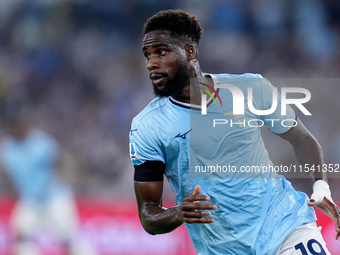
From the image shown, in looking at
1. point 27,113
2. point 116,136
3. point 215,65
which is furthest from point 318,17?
point 27,113

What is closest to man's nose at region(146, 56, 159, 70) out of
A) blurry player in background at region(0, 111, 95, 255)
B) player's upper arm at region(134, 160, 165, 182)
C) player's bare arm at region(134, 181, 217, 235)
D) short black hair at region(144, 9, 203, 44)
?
short black hair at region(144, 9, 203, 44)

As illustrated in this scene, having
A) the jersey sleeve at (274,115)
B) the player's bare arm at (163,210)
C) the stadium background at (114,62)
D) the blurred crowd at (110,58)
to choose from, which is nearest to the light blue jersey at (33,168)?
the stadium background at (114,62)

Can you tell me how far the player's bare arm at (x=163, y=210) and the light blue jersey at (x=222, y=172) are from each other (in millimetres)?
187

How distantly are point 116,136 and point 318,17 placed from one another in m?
4.33

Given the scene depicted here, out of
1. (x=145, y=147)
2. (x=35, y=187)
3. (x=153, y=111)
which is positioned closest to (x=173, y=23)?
(x=153, y=111)

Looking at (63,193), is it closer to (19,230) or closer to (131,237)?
(19,230)

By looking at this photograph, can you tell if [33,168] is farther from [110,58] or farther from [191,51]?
[191,51]

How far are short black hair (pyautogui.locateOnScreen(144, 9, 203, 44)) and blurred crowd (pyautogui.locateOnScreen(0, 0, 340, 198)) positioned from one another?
5261 millimetres

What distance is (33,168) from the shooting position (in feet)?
27.3

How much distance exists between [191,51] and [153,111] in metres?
0.50

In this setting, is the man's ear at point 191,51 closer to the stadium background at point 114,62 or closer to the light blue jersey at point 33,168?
the stadium background at point 114,62

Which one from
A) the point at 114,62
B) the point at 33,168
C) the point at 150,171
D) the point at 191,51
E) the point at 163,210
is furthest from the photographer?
the point at 114,62

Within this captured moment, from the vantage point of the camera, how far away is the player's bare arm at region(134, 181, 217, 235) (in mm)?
3066

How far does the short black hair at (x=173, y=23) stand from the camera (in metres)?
3.78
